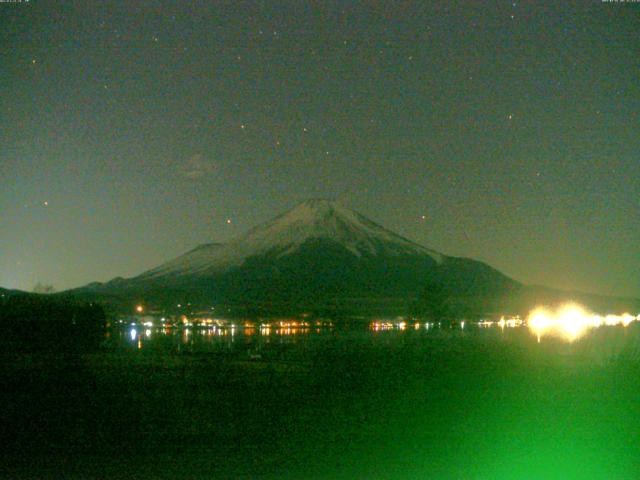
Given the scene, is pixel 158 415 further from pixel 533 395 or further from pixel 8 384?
pixel 533 395

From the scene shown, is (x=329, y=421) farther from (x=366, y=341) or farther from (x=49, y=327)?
(x=49, y=327)

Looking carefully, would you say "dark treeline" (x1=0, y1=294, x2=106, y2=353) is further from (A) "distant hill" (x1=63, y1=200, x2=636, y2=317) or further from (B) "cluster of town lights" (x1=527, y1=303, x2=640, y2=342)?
(A) "distant hill" (x1=63, y1=200, x2=636, y2=317)

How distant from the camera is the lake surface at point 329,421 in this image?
39.8 ft

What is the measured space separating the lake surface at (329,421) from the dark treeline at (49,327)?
59.8 feet

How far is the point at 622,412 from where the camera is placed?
1728cm

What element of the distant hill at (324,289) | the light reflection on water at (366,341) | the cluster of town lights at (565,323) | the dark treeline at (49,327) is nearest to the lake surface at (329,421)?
the light reflection on water at (366,341)

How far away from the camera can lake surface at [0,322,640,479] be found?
1214cm

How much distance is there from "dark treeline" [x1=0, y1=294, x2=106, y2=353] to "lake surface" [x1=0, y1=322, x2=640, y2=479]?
59.8ft

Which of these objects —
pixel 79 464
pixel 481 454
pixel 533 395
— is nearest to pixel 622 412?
pixel 533 395

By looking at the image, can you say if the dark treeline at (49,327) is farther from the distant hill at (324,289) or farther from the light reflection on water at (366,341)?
the distant hill at (324,289)

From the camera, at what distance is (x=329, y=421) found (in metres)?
15.9

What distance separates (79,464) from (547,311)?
145 m

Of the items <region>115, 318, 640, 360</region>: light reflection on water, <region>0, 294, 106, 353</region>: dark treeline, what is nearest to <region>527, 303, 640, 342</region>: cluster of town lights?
<region>115, 318, 640, 360</region>: light reflection on water

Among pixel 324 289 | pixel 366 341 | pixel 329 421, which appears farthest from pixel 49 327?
pixel 324 289
